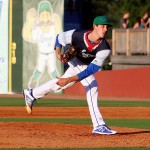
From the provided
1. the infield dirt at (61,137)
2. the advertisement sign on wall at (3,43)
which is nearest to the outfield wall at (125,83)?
the advertisement sign on wall at (3,43)

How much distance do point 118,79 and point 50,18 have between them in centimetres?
326

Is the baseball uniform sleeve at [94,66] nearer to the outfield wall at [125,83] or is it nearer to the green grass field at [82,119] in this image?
the green grass field at [82,119]

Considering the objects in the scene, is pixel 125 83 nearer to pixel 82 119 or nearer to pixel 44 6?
pixel 44 6

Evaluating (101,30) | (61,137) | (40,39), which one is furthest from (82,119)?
(40,39)

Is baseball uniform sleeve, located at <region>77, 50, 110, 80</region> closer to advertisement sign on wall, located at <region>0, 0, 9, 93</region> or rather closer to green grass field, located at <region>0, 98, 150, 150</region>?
green grass field, located at <region>0, 98, 150, 150</region>

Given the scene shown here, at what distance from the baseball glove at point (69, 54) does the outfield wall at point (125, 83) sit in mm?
12425

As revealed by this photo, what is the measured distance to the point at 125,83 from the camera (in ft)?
78.8

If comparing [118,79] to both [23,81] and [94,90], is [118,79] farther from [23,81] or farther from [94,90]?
[94,90]

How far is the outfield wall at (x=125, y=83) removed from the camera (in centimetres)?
2367

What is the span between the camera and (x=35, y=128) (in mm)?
12664

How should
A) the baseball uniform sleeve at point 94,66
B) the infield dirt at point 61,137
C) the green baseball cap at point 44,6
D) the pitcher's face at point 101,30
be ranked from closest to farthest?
the infield dirt at point 61,137 < the baseball uniform sleeve at point 94,66 < the pitcher's face at point 101,30 < the green baseball cap at point 44,6

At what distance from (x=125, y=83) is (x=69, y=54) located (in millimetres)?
12988

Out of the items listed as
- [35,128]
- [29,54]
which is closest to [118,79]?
[29,54]

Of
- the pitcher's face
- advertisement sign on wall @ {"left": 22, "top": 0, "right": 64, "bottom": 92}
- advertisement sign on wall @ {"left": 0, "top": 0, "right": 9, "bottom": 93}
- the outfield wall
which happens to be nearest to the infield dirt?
the pitcher's face
